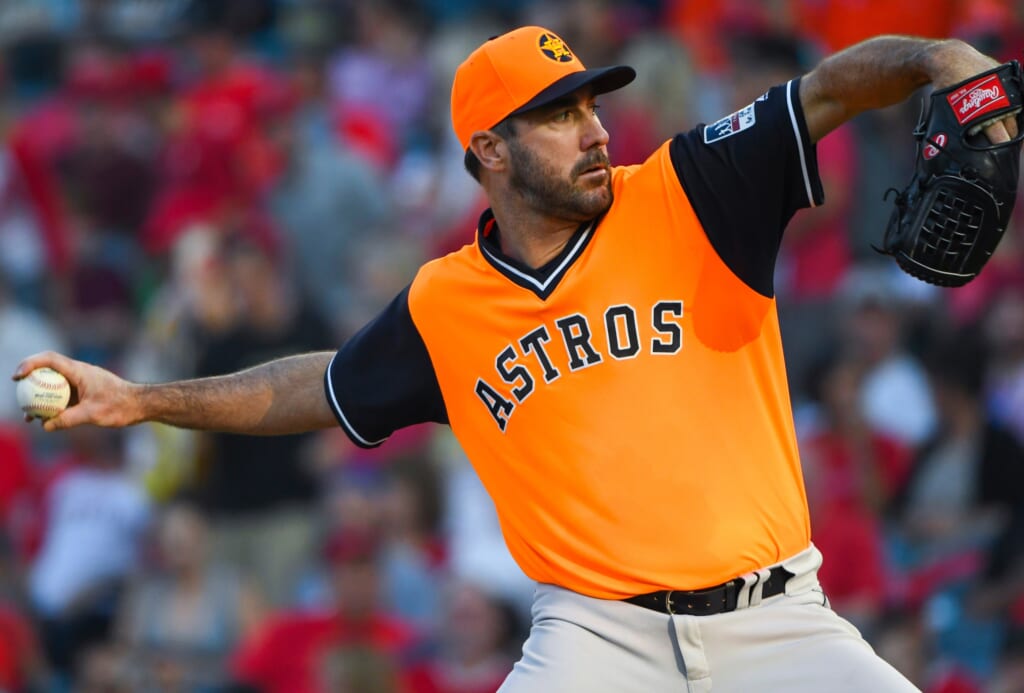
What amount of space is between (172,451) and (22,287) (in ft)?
8.56

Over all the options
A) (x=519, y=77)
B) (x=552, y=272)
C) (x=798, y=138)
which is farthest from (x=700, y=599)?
(x=519, y=77)

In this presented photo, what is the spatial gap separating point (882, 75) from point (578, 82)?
80cm

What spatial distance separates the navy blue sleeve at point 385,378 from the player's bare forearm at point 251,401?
7cm

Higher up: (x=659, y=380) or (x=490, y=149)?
(x=490, y=149)

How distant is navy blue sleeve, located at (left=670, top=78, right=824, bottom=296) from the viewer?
4.05m

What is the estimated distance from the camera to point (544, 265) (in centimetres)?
433

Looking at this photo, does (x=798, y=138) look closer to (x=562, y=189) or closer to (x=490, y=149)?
(x=562, y=189)

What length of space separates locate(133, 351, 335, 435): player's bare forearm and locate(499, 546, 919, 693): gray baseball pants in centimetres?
103

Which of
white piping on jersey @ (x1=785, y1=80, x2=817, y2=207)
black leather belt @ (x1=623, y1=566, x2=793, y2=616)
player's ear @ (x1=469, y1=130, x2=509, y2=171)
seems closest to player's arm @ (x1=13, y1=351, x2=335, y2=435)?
player's ear @ (x1=469, y1=130, x2=509, y2=171)

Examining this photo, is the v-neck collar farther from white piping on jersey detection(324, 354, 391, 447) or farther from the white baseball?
the white baseball

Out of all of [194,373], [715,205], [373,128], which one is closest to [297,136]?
[373,128]

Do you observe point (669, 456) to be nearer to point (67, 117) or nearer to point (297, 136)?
point (297, 136)

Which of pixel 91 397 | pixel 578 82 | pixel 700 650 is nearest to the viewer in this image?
pixel 700 650

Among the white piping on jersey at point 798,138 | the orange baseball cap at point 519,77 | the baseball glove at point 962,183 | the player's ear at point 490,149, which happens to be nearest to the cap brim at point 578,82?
the orange baseball cap at point 519,77
